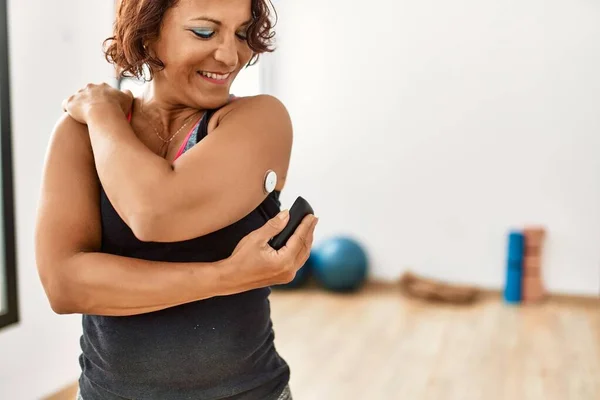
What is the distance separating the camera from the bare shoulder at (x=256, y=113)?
810 millimetres

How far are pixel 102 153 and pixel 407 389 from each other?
2280mm

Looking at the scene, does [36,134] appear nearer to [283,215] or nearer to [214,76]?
[214,76]

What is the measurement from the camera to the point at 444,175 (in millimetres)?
4266

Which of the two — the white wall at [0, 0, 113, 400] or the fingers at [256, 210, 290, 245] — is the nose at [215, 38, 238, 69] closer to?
the fingers at [256, 210, 290, 245]

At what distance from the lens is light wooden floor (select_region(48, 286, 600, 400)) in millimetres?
2738

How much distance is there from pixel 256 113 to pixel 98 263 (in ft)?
0.91

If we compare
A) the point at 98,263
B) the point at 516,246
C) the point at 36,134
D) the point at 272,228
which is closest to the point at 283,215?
the point at 272,228

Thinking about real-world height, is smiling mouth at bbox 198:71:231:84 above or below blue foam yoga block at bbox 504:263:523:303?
above

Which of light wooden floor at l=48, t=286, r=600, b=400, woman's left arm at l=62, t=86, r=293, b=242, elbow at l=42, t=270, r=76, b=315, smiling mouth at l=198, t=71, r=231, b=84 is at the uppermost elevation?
smiling mouth at l=198, t=71, r=231, b=84

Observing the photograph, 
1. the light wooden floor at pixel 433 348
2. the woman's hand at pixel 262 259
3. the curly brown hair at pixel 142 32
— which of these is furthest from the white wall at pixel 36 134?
the woman's hand at pixel 262 259

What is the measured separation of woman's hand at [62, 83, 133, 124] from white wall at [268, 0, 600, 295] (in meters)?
3.59

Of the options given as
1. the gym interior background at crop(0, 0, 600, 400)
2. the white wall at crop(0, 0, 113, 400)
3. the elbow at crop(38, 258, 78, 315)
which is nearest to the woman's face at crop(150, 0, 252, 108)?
the elbow at crop(38, 258, 78, 315)

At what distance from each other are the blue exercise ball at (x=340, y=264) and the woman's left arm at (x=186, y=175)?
3419 millimetres

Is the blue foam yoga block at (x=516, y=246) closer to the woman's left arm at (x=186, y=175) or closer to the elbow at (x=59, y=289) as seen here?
the woman's left arm at (x=186, y=175)
